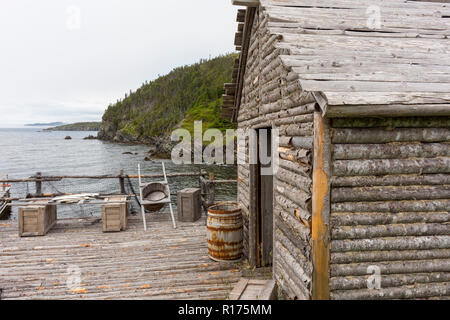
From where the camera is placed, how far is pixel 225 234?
578 cm

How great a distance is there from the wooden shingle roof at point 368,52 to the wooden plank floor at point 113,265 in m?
3.52

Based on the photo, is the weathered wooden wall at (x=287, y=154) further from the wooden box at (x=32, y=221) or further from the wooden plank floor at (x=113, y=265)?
the wooden box at (x=32, y=221)

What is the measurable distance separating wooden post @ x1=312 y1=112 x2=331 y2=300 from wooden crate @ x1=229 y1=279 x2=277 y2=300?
0.80m

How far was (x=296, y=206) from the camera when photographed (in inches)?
140

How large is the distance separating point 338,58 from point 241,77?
362 centimetres

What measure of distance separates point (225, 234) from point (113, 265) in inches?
87.1

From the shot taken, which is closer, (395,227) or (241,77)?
(395,227)

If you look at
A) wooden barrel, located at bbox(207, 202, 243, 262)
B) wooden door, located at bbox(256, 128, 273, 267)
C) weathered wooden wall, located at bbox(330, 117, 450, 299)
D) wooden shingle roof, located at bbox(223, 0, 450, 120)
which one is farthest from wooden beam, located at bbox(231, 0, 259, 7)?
wooden barrel, located at bbox(207, 202, 243, 262)

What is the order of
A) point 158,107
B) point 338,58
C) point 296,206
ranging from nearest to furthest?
point 338,58
point 296,206
point 158,107

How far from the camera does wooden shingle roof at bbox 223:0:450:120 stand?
2.72 metres

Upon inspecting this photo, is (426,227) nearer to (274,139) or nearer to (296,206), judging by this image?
(296,206)

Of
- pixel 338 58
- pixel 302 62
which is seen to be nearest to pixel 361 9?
pixel 338 58

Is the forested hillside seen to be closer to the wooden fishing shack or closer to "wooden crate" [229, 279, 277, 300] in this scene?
"wooden crate" [229, 279, 277, 300]

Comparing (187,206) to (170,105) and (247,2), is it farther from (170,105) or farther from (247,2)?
(170,105)
